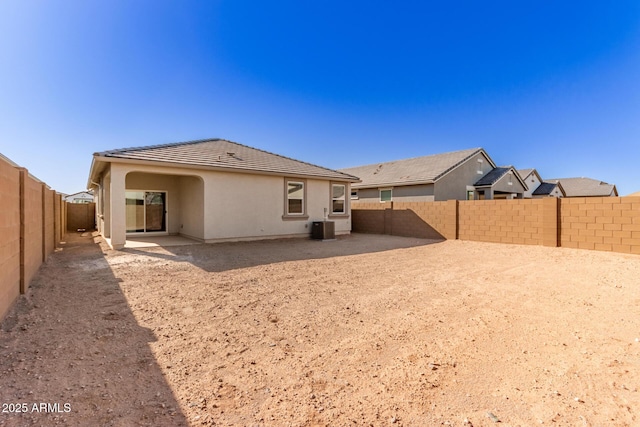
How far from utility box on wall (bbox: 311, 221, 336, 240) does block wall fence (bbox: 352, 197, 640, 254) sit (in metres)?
4.07

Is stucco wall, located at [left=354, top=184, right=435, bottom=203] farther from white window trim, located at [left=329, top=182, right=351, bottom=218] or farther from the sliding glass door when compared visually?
the sliding glass door

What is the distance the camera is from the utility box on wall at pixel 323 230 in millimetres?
13430

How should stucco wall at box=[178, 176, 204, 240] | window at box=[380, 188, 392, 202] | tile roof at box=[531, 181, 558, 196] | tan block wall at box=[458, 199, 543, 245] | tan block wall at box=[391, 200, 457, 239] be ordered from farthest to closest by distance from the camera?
tile roof at box=[531, 181, 558, 196] < window at box=[380, 188, 392, 202] < tan block wall at box=[391, 200, 457, 239] < stucco wall at box=[178, 176, 204, 240] < tan block wall at box=[458, 199, 543, 245]

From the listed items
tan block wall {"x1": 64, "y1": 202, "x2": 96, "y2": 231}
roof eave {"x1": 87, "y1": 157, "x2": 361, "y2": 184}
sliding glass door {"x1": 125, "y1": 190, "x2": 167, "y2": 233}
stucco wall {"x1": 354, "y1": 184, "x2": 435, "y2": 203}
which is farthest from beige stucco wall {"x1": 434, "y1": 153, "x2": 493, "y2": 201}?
tan block wall {"x1": 64, "y1": 202, "x2": 96, "y2": 231}

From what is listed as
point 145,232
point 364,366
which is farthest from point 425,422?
point 145,232

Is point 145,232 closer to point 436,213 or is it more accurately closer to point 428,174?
point 436,213

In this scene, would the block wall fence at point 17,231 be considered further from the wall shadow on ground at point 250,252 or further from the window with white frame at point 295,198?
the window with white frame at point 295,198

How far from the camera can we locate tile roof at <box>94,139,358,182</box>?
33.7 feet

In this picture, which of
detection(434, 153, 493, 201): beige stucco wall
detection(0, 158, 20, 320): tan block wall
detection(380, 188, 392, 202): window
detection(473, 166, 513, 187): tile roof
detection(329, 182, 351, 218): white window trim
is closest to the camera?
detection(0, 158, 20, 320): tan block wall

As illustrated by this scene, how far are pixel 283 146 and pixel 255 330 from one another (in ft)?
62.2

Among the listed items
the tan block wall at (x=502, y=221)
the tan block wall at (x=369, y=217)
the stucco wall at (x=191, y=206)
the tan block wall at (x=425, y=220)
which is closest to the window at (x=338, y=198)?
the tan block wall at (x=369, y=217)

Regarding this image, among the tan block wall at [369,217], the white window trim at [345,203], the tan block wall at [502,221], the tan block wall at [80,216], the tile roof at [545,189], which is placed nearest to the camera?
the tan block wall at [502,221]

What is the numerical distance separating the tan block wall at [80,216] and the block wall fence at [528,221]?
60.9ft

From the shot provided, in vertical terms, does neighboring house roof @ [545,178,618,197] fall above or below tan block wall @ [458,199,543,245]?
above
